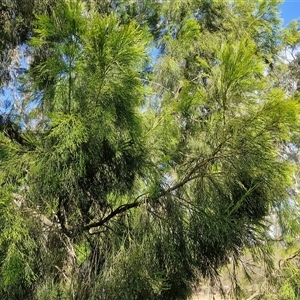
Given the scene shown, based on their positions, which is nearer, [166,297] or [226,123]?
[226,123]

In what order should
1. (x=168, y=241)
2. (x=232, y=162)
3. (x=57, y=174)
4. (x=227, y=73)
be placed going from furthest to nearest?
(x=168, y=241) → (x=232, y=162) → (x=57, y=174) → (x=227, y=73)

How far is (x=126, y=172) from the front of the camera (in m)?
2.57

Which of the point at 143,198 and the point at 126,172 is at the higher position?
the point at 126,172

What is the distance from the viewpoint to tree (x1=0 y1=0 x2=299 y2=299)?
81.1 inches

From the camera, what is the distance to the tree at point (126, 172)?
206 centimetres

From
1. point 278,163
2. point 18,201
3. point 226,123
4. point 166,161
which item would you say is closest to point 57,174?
point 18,201

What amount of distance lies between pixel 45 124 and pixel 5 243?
81 centimetres

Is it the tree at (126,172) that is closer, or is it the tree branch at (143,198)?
the tree at (126,172)

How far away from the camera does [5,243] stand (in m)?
2.00

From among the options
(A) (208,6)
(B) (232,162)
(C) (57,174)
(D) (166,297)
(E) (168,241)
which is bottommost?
(D) (166,297)

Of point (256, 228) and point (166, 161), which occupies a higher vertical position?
point (166, 161)

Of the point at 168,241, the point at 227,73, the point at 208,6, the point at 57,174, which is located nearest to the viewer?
the point at 227,73

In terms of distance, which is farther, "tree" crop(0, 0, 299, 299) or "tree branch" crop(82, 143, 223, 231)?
"tree branch" crop(82, 143, 223, 231)

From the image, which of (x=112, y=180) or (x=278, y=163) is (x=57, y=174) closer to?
(x=112, y=180)
